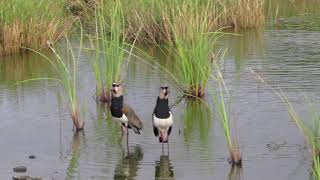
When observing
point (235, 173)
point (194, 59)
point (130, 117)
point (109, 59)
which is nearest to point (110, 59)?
point (109, 59)

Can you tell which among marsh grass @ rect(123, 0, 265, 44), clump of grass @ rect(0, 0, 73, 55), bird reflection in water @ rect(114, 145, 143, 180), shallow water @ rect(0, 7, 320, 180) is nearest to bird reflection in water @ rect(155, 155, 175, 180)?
shallow water @ rect(0, 7, 320, 180)

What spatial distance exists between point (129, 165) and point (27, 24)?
6.28 meters

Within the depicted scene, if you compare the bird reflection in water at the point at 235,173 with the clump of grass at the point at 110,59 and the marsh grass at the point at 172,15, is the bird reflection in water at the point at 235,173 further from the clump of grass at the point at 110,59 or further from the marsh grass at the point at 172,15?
the marsh grass at the point at 172,15

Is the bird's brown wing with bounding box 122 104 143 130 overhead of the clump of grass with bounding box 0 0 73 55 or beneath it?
beneath

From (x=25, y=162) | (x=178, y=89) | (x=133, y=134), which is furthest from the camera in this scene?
(x=178, y=89)

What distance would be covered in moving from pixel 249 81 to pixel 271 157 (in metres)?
3.33

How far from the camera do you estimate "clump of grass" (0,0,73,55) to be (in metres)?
12.1

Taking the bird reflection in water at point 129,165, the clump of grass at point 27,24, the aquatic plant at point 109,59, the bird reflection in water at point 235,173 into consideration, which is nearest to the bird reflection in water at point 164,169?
the bird reflection in water at point 129,165

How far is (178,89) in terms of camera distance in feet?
31.3

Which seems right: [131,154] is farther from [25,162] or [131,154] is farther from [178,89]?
[178,89]

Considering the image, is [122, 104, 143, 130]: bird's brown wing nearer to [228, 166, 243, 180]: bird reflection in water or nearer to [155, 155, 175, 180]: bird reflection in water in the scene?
[155, 155, 175, 180]: bird reflection in water

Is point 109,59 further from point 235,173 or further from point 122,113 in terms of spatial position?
point 235,173

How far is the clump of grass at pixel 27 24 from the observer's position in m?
12.1

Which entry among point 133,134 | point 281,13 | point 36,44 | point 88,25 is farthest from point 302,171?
point 281,13
